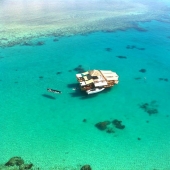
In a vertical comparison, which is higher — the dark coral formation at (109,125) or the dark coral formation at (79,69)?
the dark coral formation at (79,69)

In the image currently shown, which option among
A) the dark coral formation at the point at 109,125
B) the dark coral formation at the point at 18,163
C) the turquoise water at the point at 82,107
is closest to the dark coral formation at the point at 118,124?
the dark coral formation at the point at 109,125

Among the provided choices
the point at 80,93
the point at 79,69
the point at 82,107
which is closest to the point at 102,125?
the point at 82,107

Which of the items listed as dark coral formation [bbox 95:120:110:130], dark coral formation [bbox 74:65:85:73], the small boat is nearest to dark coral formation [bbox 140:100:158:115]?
dark coral formation [bbox 95:120:110:130]

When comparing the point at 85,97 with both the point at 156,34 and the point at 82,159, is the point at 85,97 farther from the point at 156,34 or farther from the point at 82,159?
the point at 156,34

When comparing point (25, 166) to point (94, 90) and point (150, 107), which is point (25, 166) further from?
point (150, 107)

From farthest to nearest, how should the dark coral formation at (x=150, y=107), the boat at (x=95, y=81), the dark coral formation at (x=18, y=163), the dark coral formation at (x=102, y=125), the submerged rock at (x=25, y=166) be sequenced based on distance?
the boat at (x=95, y=81) < the dark coral formation at (x=150, y=107) < the dark coral formation at (x=102, y=125) < the dark coral formation at (x=18, y=163) < the submerged rock at (x=25, y=166)

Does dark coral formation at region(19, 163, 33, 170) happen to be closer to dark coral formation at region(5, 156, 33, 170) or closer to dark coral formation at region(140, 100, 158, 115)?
dark coral formation at region(5, 156, 33, 170)

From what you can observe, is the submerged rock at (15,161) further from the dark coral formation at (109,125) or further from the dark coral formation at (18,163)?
the dark coral formation at (109,125)
